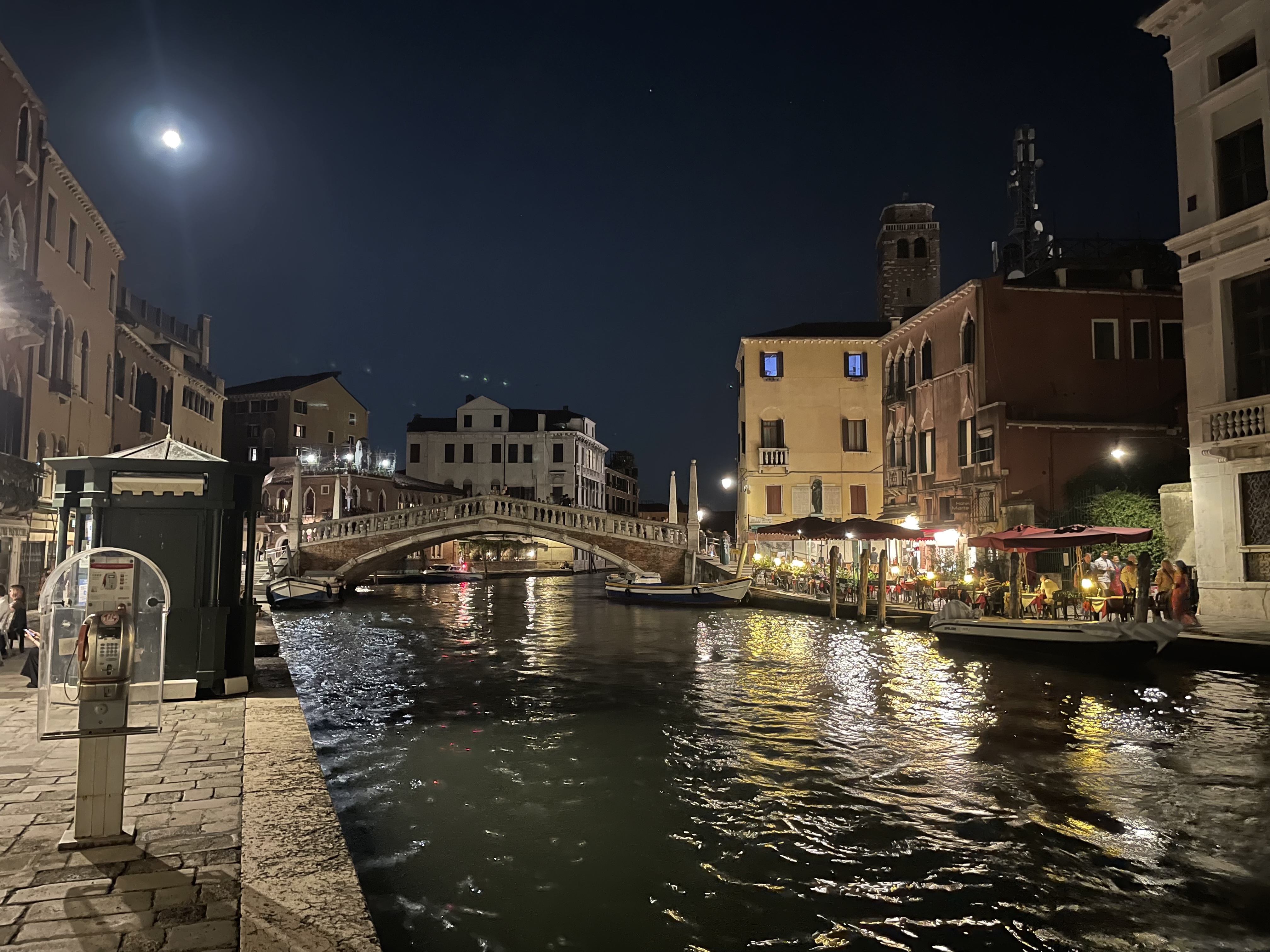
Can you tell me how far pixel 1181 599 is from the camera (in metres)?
12.8

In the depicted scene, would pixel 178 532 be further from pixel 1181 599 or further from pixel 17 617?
pixel 1181 599

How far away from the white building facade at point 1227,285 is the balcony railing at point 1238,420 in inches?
0.7

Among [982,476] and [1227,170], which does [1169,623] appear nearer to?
[1227,170]

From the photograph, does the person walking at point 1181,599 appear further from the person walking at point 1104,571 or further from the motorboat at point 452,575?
the motorboat at point 452,575

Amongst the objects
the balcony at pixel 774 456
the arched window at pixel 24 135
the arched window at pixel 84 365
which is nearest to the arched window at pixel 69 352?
the arched window at pixel 84 365

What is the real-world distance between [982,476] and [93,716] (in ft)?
66.6

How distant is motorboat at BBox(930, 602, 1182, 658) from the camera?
12.0m

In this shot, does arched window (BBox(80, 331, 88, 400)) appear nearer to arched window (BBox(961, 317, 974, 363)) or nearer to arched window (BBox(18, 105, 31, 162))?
arched window (BBox(18, 105, 31, 162))

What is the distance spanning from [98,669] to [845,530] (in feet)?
57.8

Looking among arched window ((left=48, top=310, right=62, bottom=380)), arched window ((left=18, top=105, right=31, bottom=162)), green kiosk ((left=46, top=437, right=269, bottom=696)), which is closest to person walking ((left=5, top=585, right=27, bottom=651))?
green kiosk ((left=46, top=437, right=269, bottom=696))

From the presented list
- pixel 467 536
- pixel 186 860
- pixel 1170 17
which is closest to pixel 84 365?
pixel 467 536

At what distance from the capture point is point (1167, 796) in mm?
6230

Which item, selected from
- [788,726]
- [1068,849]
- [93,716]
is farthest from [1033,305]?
[93,716]

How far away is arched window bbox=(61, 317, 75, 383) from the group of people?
19668 mm
